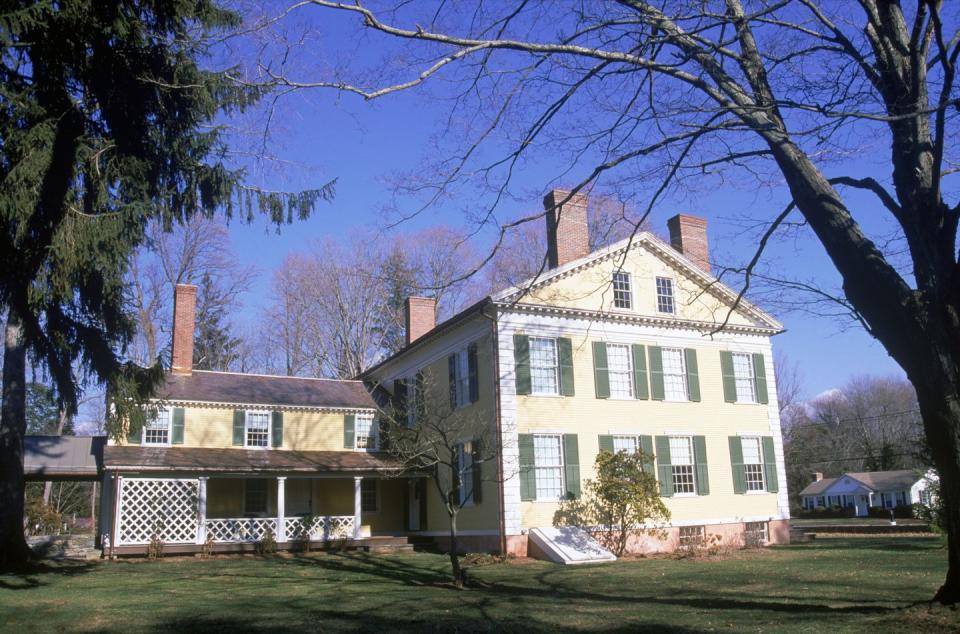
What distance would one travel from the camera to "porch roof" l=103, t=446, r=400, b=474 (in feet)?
70.6

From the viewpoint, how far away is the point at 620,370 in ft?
74.0

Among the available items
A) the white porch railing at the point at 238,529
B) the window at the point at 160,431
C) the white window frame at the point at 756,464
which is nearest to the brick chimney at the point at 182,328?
the window at the point at 160,431

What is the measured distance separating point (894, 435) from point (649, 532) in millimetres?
48711

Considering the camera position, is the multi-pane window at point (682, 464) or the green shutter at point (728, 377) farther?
the green shutter at point (728, 377)

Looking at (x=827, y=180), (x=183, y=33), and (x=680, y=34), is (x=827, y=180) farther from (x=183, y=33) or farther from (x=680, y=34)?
(x=183, y=33)

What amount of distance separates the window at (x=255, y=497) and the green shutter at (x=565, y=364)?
33.6ft

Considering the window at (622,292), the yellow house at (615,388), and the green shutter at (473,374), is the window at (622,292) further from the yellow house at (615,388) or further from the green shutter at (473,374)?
the green shutter at (473,374)

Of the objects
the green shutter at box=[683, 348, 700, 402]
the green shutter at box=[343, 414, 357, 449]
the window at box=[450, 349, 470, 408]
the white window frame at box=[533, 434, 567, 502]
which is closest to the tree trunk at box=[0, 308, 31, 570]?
the green shutter at box=[343, 414, 357, 449]

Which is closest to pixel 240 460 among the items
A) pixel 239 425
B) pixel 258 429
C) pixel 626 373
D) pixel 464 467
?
pixel 239 425

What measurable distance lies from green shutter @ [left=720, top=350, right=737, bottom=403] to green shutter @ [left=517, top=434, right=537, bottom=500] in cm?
698

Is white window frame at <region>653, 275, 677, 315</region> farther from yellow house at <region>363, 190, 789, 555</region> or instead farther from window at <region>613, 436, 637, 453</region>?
window at <region>613, 436, 637, 453</region>

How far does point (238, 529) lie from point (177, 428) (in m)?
3.94

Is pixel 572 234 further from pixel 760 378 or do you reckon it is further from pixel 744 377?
pixel 760 378

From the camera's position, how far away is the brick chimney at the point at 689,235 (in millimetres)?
25031
